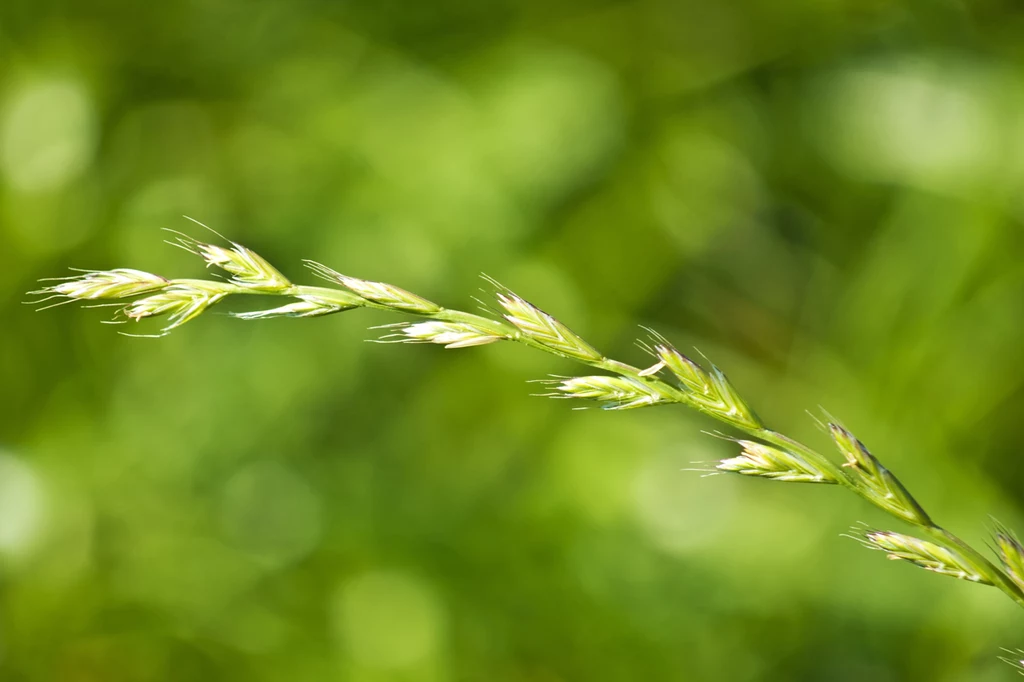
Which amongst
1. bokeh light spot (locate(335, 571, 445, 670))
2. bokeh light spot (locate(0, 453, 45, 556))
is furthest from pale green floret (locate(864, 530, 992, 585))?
bokeh light spot (locate(0, 453, 45, 556))

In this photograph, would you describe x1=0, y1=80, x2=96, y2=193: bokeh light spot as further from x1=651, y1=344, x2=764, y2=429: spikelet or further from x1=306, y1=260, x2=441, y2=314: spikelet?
x1=651, y1=344, x2=764, y2=429: spikelet

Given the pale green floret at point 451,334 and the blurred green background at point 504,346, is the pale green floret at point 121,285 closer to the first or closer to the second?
the pale green floret at point 451,334

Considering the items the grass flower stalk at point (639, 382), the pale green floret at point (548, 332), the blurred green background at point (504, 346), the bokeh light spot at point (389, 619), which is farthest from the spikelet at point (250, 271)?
the bokeh light spot at point (389, 619)

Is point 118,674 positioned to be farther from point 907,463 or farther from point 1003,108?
point 1003,108

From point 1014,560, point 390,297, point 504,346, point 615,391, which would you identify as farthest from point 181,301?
point 504,346

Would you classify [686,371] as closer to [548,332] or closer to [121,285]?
[548,332]

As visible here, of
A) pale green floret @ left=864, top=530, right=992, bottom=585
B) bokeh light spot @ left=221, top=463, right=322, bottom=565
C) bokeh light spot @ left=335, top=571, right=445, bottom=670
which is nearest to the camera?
pale green floret @ left=864, top=530, right=992, bottom=585

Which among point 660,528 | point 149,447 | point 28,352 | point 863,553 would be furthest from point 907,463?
point 28,352
